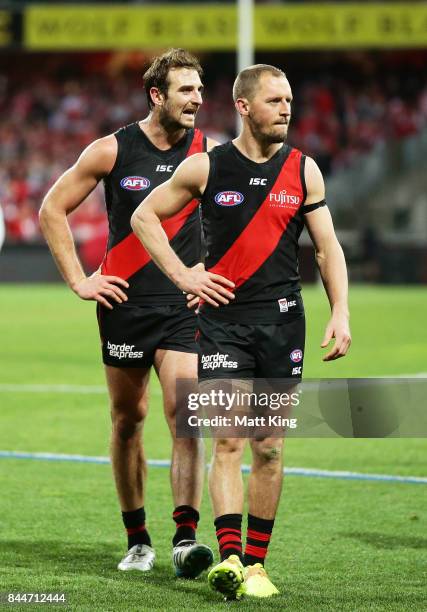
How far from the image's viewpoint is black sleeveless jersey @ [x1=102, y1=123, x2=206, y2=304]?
20.7 ft

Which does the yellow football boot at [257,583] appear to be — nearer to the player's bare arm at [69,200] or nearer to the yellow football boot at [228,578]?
the yellow football boot at [228,578]

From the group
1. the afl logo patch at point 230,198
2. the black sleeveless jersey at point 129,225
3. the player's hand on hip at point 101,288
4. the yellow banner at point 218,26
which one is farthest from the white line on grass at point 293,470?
the yellow banner at point 218,26

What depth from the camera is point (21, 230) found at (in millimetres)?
31172

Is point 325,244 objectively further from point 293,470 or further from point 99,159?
point 293,470

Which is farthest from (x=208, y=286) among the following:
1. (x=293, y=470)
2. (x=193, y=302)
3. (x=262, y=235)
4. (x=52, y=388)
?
(x=52, y=388)

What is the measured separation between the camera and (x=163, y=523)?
23.6 ft

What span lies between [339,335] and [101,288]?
1.24 metres

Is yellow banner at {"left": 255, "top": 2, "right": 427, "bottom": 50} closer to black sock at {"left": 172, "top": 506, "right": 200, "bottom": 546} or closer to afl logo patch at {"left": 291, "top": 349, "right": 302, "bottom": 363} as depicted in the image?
black sock at {"left": 172, "top": 506, "right": 200, "bottom": 546}

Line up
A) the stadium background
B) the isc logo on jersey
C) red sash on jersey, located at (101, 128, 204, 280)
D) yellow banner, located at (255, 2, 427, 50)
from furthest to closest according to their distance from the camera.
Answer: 1. yellow banner, located at (255, 2, 427, 50)
2. red sash on jersey, located at (101, 128, 204, 280)
3. the stadium background
4. the isc logo on jersey

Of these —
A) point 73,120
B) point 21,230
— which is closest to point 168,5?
point 73,120

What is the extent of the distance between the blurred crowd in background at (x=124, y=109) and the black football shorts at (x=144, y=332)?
78.0 ft

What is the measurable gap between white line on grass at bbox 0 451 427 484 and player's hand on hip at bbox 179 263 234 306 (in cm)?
313

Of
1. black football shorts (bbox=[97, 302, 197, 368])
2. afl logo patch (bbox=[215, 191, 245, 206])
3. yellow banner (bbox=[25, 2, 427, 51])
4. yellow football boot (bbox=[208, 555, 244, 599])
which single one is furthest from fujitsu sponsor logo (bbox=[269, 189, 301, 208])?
yellow banner (bbox=[25, 2, 427, 51])

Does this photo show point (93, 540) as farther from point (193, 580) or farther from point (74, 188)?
Result: point (74, 188)
